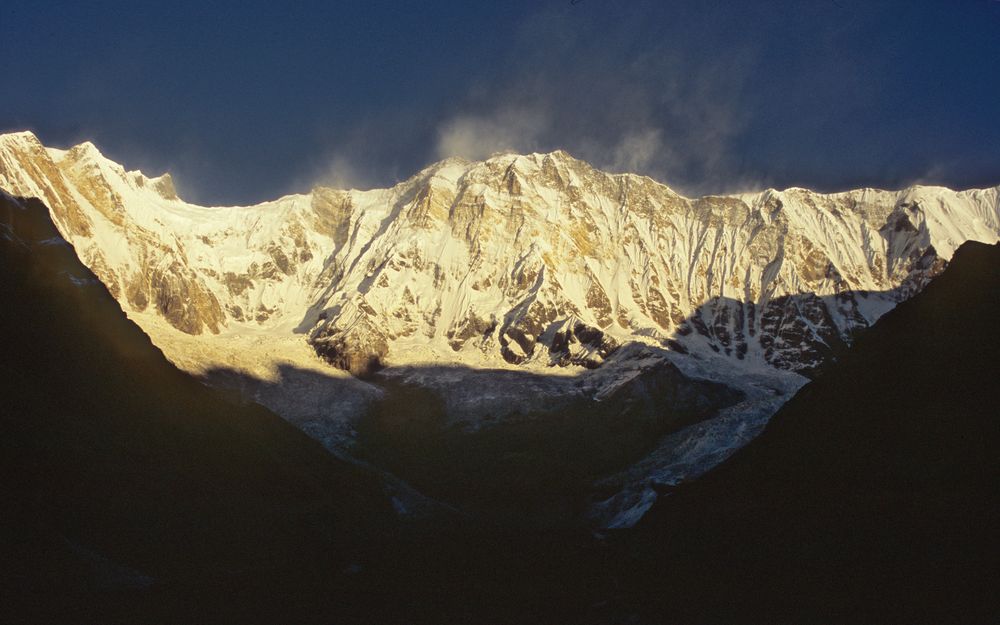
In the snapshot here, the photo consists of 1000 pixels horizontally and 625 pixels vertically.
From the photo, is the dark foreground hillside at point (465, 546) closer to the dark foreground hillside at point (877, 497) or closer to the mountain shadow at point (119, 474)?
the dark foreground hillside at point (877, 497)

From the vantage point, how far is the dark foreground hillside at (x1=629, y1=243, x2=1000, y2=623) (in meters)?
64.9

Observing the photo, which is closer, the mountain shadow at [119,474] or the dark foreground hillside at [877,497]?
the dark foreground hillside at [877,497]

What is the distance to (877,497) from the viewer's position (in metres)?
74.5

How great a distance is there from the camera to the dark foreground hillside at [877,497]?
64.9 meters

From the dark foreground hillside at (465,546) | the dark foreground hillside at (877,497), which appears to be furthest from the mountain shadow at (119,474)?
the dark foreground hillside at (877,497)

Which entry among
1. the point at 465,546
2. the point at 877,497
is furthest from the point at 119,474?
the point at 877,497

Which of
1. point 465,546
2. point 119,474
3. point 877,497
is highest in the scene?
point 119,474

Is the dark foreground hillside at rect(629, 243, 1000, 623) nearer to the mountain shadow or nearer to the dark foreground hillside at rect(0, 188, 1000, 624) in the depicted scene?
the dark foreground hillside at rect(0, 188, 1000, 624)

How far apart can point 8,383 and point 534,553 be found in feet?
254

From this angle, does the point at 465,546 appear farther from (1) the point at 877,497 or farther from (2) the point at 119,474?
(1) the point at 877,497

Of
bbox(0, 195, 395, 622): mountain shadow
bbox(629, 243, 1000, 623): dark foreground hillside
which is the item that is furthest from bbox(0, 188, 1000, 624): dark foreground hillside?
bbox(0, 195, 395, 622): mountain shadow

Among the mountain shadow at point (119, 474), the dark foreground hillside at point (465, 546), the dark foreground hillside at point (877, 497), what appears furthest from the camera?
the mountain shadow at point (119, 474)

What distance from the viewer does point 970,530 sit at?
209ft

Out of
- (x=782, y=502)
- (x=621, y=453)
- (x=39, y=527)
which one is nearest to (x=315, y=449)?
(x=621, y=453)
